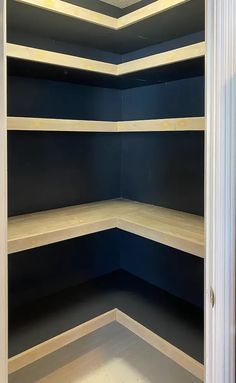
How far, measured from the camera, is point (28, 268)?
2.18 m

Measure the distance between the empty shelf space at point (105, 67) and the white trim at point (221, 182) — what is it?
27.7 inches

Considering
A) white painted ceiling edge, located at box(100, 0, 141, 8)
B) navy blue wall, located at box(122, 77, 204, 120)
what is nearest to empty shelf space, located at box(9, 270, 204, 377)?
navy blue wall, located at box(122, 77, 204, 120)

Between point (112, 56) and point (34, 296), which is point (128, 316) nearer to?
point (34, 296)

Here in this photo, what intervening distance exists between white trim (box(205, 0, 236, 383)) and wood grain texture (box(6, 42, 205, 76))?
2.28 ft

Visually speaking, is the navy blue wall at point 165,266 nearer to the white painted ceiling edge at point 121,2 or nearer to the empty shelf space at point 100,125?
the empty shelf space at point 100,125

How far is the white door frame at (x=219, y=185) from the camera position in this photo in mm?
821

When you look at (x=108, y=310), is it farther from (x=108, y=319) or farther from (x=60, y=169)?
(x=60, y=169)

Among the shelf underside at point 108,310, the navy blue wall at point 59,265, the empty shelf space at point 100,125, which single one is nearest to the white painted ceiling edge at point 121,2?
the empty shelf space at point 100,125

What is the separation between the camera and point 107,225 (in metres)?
1.97

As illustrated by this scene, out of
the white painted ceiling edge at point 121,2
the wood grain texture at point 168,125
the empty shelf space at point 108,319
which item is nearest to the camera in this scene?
the wood grain texture at point 168,125

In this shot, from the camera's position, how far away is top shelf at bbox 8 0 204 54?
1523mm

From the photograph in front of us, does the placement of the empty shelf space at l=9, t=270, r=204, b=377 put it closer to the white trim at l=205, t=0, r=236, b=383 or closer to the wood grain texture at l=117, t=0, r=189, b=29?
the white trim at l=205, t=0, r=236, b=383

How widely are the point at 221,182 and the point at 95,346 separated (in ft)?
5.09

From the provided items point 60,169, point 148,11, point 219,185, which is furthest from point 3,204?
point 60,169
